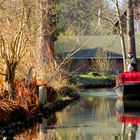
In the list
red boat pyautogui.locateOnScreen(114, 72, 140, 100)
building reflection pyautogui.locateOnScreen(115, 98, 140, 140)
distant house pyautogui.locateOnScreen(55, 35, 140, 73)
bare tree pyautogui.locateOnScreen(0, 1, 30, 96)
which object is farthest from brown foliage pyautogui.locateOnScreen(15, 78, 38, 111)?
distant house pyautogui.locateOnScreen(55, 35, 140, 73)

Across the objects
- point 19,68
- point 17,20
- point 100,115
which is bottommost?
point 100,115

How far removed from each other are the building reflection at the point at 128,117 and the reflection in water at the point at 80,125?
9.9 inches

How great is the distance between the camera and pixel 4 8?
21.6m

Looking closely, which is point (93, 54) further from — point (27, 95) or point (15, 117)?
point (15, 117)

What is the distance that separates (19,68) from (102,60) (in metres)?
34.3

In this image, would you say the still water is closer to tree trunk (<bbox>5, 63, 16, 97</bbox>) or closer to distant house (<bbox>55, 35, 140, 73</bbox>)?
tree trunk (<bbox>5, 63, 16, 97</bbox>)

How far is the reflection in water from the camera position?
57.4 ft

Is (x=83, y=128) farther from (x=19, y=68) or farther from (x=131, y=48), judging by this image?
(x=131, y=48)

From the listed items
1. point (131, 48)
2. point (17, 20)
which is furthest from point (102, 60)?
point (17, 20)

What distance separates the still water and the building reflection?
169 millimetres

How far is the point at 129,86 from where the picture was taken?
103ft

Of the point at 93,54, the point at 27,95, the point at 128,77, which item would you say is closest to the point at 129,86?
the point at 128,77

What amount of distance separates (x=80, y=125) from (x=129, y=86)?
11.2 m

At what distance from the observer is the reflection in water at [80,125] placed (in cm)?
1750
